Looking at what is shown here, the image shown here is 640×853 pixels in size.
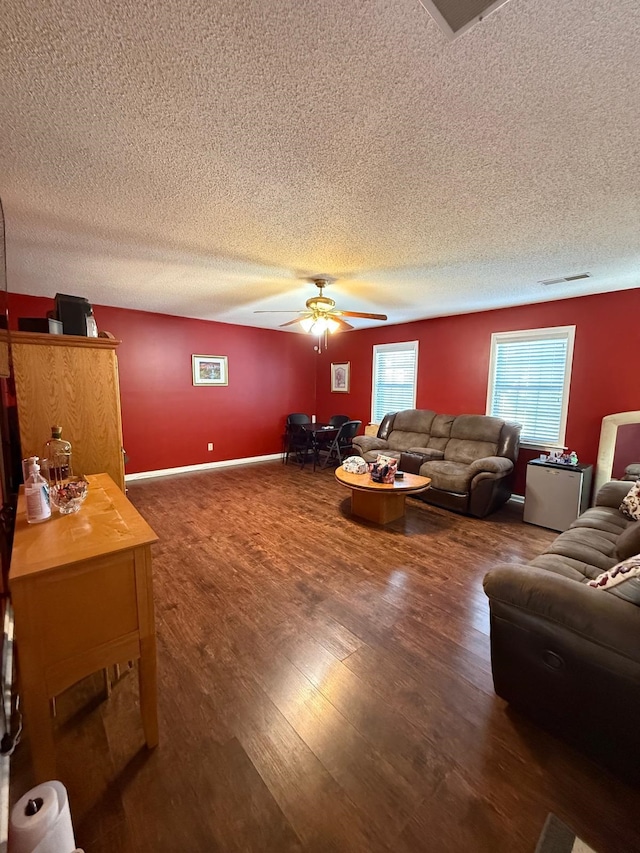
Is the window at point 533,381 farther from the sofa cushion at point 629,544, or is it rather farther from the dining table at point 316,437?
the dining table at point 316,437

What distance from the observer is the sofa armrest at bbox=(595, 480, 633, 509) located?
108 inches

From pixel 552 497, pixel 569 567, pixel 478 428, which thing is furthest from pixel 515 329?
pixel 569 567

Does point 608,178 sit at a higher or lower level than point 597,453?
higher

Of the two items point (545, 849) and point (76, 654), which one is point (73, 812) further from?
point (545, 849)

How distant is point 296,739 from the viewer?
143 centimetres

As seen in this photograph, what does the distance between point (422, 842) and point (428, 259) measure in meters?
3.19

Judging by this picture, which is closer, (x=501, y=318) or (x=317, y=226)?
(x=317, y=226)

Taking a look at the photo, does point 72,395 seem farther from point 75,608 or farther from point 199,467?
point 199,467

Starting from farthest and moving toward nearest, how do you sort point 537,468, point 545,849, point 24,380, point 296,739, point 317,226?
point 537,468
point 317,226
point 24,380
point 296,739
point 545,849

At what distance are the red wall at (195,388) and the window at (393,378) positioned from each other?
1.59m

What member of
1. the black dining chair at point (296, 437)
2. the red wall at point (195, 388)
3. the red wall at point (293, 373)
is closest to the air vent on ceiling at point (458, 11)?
the red wall at point (293, 373)

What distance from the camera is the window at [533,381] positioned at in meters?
4.00

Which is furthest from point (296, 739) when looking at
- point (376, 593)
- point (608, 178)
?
point (608, 178)

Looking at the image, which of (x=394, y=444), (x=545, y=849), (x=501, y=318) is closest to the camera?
(x=545, y=849)
